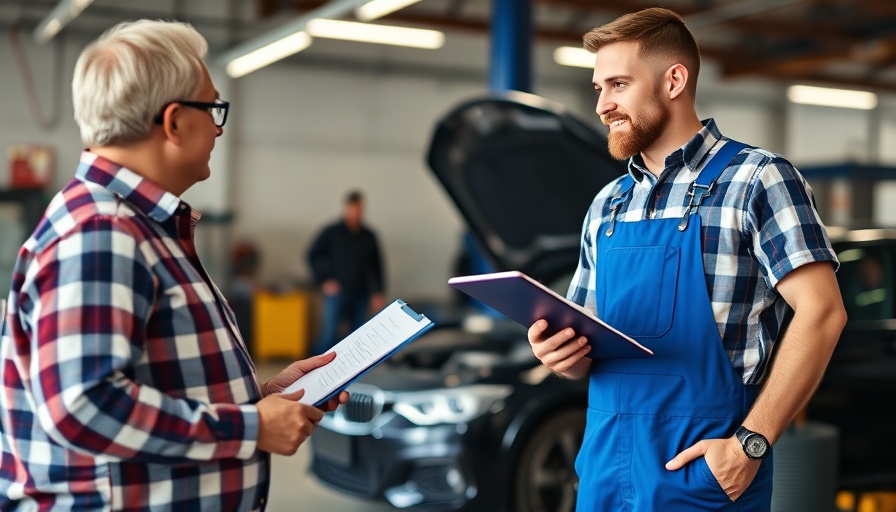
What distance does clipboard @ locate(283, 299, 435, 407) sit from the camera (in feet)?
5.00

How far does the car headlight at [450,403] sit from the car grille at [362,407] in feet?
0.31

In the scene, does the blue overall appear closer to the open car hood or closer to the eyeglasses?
the eyeglasses

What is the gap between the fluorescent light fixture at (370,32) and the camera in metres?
8.32

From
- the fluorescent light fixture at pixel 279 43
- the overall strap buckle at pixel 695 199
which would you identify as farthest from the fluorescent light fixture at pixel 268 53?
the overall strap buckle at pixel 695 199

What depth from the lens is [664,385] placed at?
67.2 inches

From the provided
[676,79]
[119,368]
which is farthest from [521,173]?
[119,368]

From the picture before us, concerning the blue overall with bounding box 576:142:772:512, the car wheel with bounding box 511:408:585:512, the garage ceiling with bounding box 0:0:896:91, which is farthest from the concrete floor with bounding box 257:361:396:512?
the garage ceiling with bounding box 0:0:896:91

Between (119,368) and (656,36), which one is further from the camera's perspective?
(656,36)

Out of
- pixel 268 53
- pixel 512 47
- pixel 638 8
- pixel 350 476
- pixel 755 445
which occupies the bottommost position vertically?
pixel 350 476

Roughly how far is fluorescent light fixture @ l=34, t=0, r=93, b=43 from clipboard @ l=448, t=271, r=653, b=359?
7.36 meters

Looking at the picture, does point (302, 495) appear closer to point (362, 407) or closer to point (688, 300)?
point (362, 407)

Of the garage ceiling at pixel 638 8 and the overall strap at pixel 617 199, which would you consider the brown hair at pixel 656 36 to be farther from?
the garage ceiling at pixel 638 8

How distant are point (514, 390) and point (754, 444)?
214cm

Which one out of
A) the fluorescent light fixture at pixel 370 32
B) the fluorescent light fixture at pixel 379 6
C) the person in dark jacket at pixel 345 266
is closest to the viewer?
the fluorescent light fixture at pixel 379 6
